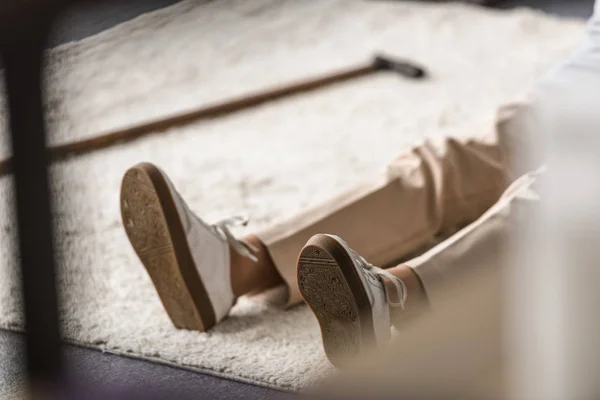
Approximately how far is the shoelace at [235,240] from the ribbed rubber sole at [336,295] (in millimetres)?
216

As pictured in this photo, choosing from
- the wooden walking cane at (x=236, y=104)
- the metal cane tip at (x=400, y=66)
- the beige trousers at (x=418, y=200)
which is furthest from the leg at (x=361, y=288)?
the metal cane tip at (x=400, y=66)

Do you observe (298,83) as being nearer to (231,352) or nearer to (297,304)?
(297,304)

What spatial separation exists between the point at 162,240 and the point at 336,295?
Answer: 272mm

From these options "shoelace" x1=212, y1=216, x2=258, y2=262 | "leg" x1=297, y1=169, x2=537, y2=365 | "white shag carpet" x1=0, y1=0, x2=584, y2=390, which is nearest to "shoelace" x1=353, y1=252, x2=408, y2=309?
"leg" x1=297, y1=169, x2=537, y2=365

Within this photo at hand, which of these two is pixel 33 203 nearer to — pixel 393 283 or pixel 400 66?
pixel 393 283

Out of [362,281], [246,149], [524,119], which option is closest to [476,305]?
[362,281]

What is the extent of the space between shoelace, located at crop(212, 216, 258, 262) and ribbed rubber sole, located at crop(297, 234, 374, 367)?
216mm

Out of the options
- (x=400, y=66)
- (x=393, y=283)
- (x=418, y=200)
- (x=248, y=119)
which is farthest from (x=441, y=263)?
(x=400, y=66)

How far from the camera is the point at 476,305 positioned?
45 cm

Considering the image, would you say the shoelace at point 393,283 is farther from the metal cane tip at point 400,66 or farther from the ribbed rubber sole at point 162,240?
the metal cane tip at point 400,66

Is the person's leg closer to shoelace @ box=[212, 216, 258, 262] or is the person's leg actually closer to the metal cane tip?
shoelace @ box=[212, 216, 258, 262]

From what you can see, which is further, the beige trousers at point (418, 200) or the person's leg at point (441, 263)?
the beige trousers at point (418, 200)

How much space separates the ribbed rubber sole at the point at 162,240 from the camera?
1108 mm

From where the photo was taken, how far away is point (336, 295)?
97 centimetres
